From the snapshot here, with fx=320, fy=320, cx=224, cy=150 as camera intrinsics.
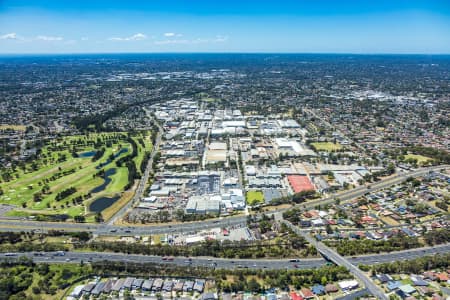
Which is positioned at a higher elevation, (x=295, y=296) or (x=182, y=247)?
(x=182, y=247)

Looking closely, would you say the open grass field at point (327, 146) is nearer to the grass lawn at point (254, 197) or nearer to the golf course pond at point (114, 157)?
the grass lawn at point (254, 197)

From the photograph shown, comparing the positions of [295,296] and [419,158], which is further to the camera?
[419,158]

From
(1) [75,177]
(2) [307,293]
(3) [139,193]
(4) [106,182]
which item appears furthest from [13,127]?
(2) [307,293]

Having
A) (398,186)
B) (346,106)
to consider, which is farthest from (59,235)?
(346,106)

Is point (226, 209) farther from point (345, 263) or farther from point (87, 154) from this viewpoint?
point (87, 154)

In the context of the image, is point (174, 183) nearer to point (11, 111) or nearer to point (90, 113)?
point (90, 113)

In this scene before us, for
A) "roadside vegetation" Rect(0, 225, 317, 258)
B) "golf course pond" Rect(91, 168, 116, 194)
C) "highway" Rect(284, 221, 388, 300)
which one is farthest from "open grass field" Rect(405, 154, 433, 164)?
"golf course pond" Rect(91, 168, 116, 194)

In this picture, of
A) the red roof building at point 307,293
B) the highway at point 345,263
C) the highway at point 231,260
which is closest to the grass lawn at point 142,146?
the highway at point 231,260
